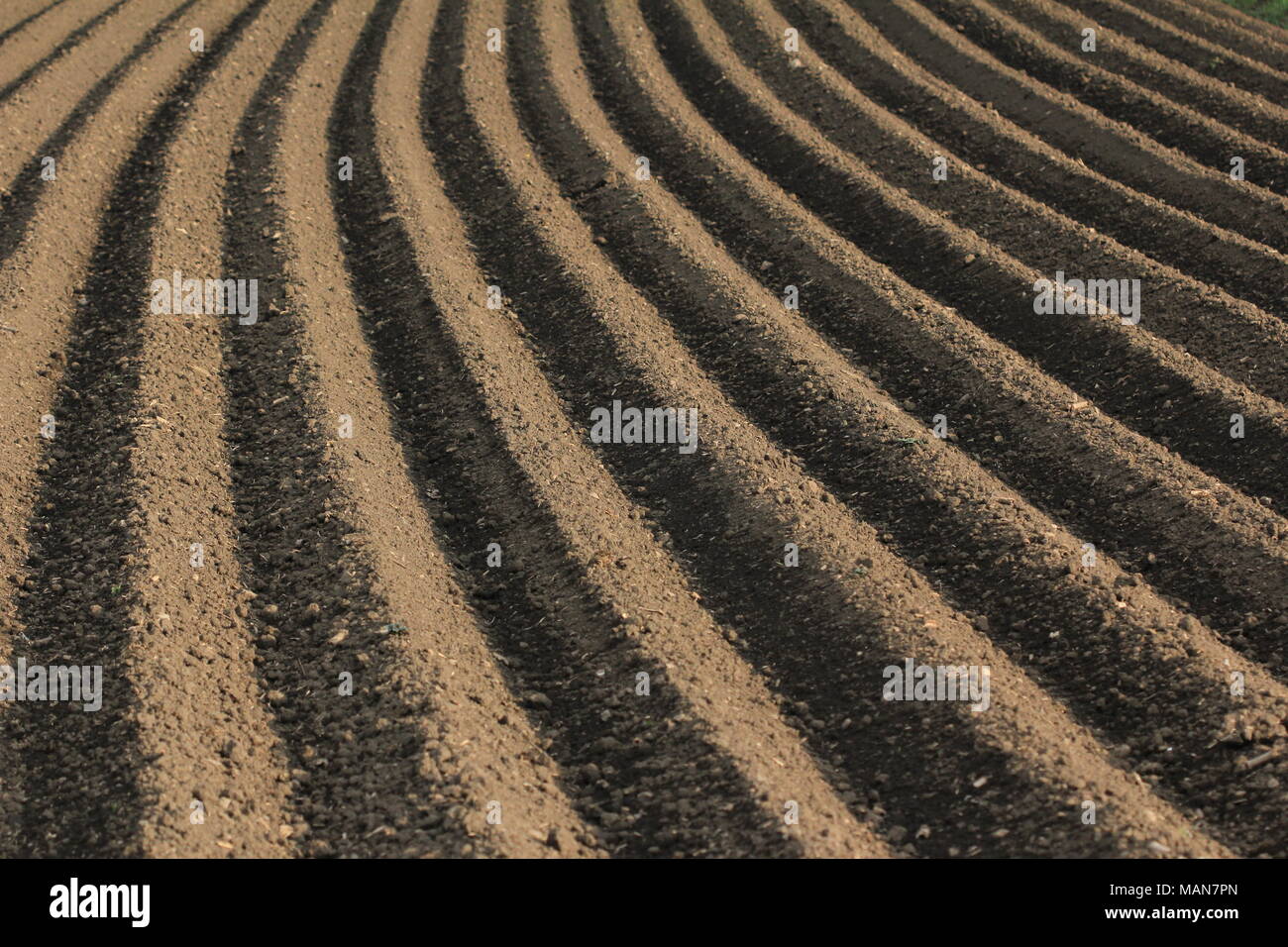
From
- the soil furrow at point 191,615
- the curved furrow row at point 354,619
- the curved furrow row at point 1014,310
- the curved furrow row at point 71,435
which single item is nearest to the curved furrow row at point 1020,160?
the curved furrow row at point 1014,310

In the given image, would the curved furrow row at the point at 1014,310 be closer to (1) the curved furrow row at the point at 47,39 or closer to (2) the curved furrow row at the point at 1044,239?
(2) the curved furrow row at the point at 1044,239

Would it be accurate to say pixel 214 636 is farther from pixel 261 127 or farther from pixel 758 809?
pixel 261 127

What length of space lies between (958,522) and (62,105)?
272 inches

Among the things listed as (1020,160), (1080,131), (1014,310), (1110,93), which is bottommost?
(1014,310)

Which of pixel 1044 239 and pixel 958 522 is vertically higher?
pixel 1044 239

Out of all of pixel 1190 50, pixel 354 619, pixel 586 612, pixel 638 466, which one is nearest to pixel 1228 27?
pixel 1190 50

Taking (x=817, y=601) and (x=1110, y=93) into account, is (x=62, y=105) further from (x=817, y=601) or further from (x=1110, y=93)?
(x=1110, y=93)

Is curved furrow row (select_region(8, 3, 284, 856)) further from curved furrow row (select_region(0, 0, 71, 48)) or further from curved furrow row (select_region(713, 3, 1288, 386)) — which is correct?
curved furrow row (select_region(0, 0, 71, 48))

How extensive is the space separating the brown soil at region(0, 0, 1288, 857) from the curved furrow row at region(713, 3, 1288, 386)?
0.04 m

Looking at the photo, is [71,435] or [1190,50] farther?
[1190,50]

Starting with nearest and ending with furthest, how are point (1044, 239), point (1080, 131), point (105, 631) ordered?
point (105, 631), point (1044, 239), point (1080, 131)

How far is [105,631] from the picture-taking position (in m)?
4.10

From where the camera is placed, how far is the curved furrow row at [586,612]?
350 centimetres

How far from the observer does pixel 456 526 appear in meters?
4.81
